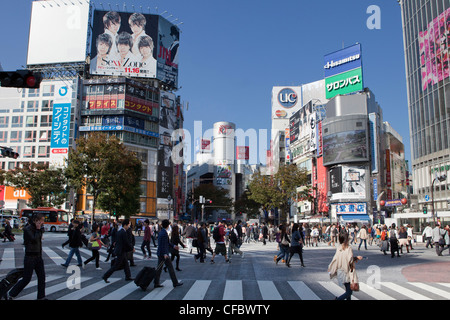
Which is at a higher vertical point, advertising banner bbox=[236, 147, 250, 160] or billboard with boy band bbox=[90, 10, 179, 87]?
billboard with boy band bbox=[90, 10, 179, 87]

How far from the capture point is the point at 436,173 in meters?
51.3

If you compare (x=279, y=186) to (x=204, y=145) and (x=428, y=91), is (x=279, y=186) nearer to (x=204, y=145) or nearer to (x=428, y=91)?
(x=428, y=91)

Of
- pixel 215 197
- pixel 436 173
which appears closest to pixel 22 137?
pixel 215 197

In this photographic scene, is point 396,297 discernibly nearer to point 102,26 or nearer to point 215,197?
point 102,26

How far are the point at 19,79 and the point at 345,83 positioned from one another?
6638cm

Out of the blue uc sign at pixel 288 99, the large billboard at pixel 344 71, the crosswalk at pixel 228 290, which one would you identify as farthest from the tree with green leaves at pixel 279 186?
the blue uc sign at pixel 288 99

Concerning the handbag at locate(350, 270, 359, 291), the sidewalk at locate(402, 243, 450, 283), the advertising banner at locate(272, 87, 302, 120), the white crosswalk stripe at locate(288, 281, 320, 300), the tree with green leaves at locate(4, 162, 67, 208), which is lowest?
the sidewalk at locate(402, 243, 450, 283)

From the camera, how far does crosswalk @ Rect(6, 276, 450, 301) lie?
882 cm

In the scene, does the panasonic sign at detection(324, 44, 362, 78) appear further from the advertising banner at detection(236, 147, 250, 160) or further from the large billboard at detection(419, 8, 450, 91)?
the advertising banner at detection(236, 147, 250, 160)

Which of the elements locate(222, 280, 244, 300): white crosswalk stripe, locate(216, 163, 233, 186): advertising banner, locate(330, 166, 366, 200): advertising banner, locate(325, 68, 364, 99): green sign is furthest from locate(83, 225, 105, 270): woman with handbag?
locate(216, 163, 233, 186): advertising banner

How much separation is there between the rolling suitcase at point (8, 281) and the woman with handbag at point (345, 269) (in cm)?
650

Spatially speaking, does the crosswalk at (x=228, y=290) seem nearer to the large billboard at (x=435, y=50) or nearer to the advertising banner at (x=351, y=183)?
the large billboard at (x=435, y=50)

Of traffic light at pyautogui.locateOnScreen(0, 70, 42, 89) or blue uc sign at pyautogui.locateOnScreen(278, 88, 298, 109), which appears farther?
blue uc sign at pyautogui.locateOnScreen(278, 88, 298, 109)
